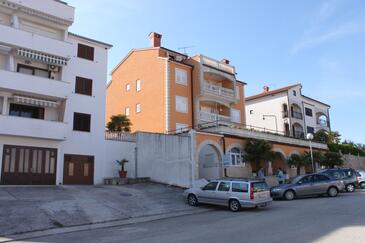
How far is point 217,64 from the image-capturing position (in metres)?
40.6

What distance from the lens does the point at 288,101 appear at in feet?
173

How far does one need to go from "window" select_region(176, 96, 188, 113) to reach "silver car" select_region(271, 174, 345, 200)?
1548 centimetres

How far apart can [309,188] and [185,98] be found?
1751 cm

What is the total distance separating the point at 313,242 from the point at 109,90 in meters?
37.5

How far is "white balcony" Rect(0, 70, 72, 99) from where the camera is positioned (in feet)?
78.0

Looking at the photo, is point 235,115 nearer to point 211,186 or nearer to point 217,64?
point 217,64

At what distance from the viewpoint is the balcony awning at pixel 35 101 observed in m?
24.6

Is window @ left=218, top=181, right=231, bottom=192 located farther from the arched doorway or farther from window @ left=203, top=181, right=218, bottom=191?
the arched doorway

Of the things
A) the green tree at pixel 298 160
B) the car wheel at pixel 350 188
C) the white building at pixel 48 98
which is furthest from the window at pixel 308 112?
the white building at pixel 48 98

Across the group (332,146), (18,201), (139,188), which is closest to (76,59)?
(139,188)

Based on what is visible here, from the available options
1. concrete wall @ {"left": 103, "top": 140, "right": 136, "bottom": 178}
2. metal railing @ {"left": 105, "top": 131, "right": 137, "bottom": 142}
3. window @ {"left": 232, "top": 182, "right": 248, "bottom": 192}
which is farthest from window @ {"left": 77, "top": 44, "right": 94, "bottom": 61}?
window @ {"left": 232, "top": 182, "right": 248, "bottom": 192}

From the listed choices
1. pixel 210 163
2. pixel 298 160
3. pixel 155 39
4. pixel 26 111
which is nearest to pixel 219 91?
pixel 155 39

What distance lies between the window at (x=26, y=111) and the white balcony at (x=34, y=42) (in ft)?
13.5

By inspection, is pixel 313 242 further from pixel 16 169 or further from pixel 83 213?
pixel 16 169
